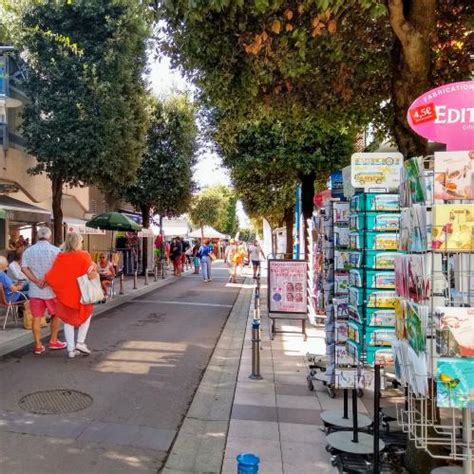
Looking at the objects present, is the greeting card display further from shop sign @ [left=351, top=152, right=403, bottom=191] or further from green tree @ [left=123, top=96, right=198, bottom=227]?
green tree @ [left=123, top=96, right=198, bottom=227]

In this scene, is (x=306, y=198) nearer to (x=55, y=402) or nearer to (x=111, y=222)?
(x=111, y=222)

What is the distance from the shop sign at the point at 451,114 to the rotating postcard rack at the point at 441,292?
19 cm

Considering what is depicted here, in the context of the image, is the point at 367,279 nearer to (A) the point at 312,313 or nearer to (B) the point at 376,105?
(B) the point at 376,105

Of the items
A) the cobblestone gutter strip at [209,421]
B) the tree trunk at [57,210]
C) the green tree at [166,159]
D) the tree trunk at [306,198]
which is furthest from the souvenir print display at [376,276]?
the green tree at [166,159]

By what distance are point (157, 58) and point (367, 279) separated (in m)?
4.09

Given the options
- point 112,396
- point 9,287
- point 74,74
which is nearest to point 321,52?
point 112,396

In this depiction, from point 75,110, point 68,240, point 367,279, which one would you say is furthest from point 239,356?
point 75,110

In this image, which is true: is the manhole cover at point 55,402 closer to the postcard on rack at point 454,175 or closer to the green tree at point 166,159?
the postcard on rack at point 454,175

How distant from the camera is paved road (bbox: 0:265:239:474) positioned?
4.40 meters

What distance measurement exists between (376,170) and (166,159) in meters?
19.9

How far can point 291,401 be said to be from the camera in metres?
6.07

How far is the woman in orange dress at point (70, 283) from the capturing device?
25.1 ft

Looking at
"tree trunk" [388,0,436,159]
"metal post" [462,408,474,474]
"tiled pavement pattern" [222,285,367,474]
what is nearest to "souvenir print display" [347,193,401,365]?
"tree trunk" [388,0,436,159]

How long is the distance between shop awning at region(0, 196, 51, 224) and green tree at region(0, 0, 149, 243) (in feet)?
5.16
